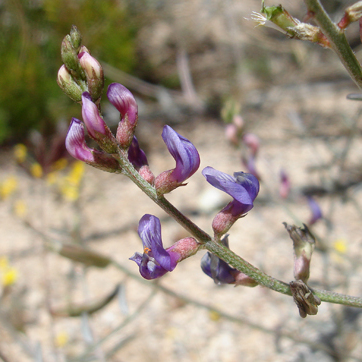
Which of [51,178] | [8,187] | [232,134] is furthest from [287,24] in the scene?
[8,187]

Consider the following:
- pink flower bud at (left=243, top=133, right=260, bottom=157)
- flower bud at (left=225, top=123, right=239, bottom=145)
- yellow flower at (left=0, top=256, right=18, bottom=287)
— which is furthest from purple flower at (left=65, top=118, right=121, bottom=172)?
yellow flower at (left=0, top=256, right=18, bottom=287)

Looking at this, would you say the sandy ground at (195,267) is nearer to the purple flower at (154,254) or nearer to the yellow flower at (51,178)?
the yellow flower at (51,178)

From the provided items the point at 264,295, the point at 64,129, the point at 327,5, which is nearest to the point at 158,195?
the point at 264,295

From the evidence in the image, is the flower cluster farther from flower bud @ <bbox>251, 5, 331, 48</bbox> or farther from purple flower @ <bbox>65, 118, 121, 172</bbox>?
flower bud @ <bbox>251, 5, 331, 48</bbox>

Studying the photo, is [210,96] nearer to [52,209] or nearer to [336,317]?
[52,209]

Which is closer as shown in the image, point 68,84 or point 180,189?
point 68,84

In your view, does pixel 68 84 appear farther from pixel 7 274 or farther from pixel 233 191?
pixel 7 274
